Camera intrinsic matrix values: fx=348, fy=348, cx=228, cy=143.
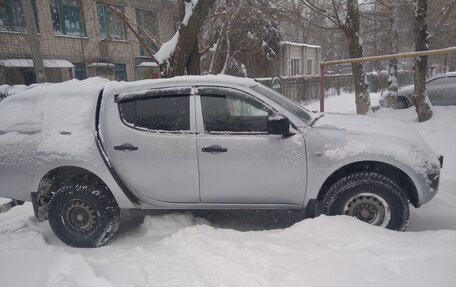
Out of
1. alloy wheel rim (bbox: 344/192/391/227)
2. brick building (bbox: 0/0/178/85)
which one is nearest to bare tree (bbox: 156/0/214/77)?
alloy wheel rim (bbox: 344/192/391/227)

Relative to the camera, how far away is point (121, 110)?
380 centimetres

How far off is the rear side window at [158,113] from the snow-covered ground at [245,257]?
112cm

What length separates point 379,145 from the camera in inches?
137

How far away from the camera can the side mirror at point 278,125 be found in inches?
136

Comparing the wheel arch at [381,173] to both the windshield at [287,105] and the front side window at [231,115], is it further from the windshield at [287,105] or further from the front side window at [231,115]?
the front side window at [231,115]

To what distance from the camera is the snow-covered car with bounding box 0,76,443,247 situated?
351cm

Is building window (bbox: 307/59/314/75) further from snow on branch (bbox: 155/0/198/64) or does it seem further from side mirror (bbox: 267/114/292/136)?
side mirror (bbox: 267/114/292/136)

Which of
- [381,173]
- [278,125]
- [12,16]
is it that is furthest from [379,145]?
[12,16]

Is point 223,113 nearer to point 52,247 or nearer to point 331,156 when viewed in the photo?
point 331,156

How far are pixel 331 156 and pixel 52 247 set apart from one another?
3055mm

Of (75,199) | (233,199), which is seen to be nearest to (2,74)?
(75,199)

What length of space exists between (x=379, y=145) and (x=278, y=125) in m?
1.03

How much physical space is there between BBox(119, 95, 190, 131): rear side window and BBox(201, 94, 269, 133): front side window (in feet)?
0.74

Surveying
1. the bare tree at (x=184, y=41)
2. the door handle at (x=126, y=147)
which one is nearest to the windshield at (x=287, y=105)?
the door handle at (x=126, y=147)
